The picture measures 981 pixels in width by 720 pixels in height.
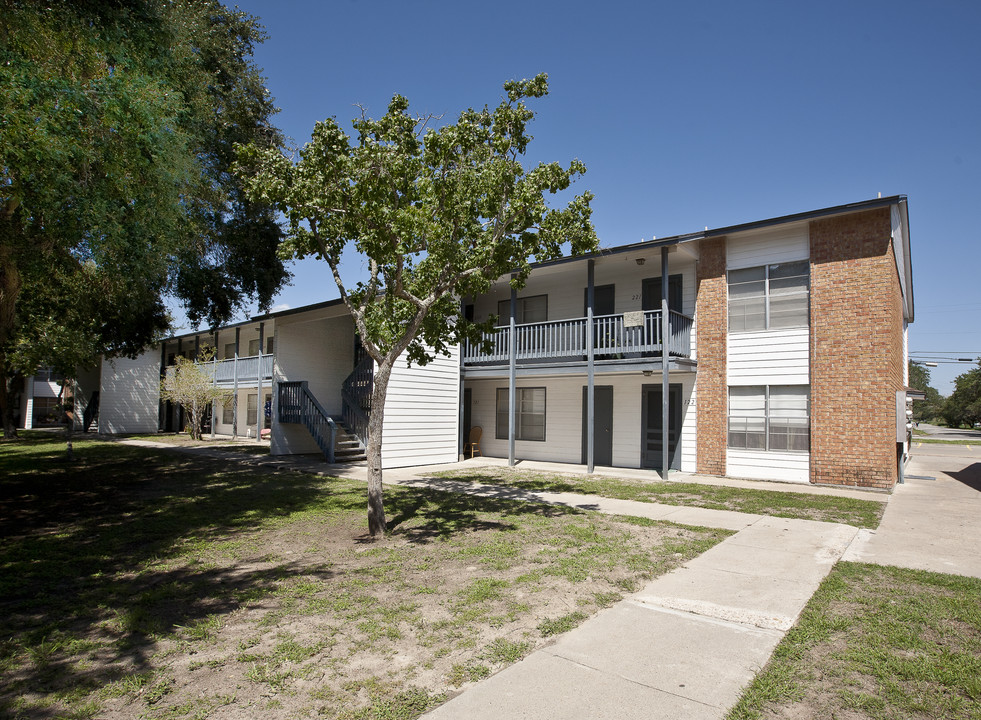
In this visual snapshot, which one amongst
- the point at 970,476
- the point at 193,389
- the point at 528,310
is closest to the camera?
the point at 970,476

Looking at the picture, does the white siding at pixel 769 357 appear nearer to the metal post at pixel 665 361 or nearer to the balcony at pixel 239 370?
the metal post at pixel 665 361

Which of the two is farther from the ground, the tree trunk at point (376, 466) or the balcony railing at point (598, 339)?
the balcony railing at point (598, 339)

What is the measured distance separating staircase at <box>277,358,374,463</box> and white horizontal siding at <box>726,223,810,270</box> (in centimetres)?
1036

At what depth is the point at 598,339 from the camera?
54.3 feet

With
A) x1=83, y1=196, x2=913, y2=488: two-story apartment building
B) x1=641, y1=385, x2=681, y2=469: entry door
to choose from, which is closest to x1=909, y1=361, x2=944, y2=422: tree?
x1=83, y1=196, x2=913, y2=488: two-story apartment building

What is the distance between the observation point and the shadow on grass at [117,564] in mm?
4242

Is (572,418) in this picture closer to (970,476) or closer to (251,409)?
(970,476)

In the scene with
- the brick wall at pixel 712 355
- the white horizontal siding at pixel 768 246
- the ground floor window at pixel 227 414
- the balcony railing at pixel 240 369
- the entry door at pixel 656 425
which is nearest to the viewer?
the white horizontal siding at pixel 768 246

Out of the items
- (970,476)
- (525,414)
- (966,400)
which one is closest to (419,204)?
(525,414)

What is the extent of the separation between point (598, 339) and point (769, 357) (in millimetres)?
4354

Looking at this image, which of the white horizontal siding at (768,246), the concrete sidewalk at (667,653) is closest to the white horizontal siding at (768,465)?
the white horizontal siding at (768,246)

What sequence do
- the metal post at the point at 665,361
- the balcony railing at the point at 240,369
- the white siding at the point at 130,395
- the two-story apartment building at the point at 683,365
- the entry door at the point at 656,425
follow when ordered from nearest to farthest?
1. the two-story apartment building at the point at 683,365
2. the metal post at the point at 665,361
3. the entry door at the point at 656,425
4. the balcony railing at the point at 240,369
5. the white siding at the point at 130,395

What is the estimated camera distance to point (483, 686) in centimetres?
386

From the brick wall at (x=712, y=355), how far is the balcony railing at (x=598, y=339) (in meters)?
0.51
